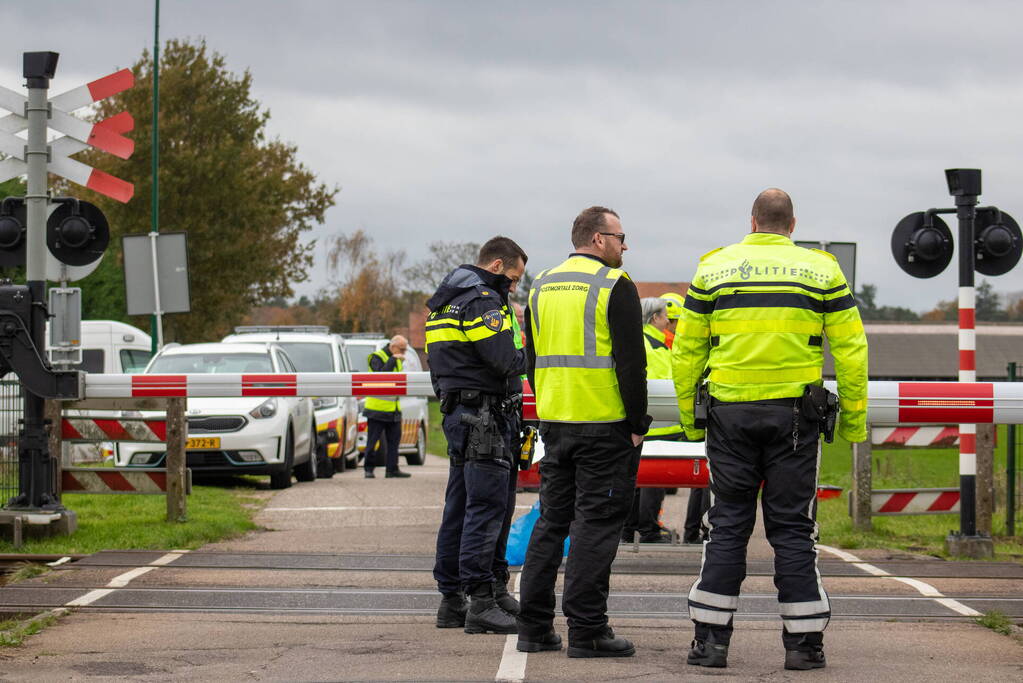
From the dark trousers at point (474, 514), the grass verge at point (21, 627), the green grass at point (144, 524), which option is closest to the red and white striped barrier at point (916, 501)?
the green grass at point (144, 524)

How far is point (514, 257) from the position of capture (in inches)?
299

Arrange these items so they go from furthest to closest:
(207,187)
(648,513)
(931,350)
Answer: (931,350)
(207,187)
(648,513)

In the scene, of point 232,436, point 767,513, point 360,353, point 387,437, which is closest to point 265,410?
point 232,436

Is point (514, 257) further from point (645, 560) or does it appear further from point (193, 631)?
point (645, 560)

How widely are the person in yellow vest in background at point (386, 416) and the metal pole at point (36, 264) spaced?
826cm

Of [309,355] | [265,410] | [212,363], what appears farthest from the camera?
[309,355]

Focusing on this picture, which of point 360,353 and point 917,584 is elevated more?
point 360,353

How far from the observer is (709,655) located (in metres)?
6.44

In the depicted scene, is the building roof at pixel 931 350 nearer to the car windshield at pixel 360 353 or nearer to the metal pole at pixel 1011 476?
the car windshield at pixel 360 353

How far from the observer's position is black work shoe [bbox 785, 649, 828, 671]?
251 inches

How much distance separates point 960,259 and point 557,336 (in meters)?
5.22

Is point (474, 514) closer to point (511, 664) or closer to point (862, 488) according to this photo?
point (511, 664)

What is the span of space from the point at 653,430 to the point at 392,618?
9.41ft

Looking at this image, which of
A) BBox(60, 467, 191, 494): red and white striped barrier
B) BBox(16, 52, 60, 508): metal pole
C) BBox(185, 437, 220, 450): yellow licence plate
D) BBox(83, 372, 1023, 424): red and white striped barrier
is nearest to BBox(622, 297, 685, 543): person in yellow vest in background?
BBox(83, 372, 1023, 424): red and white striped barrier
